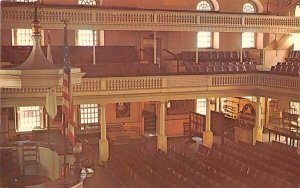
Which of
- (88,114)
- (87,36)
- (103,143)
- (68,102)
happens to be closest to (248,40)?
(87,36)

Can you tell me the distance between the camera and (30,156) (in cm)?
1581

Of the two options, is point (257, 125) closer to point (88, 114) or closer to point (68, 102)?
point (88, 114)

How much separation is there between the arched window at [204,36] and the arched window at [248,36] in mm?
2403

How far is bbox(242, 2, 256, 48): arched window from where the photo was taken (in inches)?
1147

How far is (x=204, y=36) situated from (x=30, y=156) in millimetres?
16073

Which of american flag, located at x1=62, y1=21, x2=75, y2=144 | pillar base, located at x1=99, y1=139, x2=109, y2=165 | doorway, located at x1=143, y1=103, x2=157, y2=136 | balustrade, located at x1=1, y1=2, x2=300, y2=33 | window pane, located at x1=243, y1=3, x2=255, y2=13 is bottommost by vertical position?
pillar base, located at x1=99, y1=139, x2=109, y2=165

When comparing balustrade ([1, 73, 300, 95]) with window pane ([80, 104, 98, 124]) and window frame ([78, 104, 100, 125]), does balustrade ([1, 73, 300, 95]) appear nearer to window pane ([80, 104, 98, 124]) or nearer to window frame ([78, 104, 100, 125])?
window frame ([78, 104, 100, 125])

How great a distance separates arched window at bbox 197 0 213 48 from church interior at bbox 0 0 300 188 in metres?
0.08

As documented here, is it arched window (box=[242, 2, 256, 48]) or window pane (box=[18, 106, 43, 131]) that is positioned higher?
arched window (box=[242, 2, 256, 48])

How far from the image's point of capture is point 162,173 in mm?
14133

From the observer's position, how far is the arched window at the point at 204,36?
2820 cm

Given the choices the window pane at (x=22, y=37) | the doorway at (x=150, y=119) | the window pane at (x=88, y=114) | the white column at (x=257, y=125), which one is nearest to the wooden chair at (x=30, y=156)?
the window pane at (x=88, y=114)

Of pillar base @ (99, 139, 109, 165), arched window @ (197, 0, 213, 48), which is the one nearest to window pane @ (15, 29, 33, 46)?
pillar base @ (99, 139, 109, 165)

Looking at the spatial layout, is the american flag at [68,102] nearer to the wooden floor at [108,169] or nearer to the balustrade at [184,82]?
the wooden floor at [108,169]
